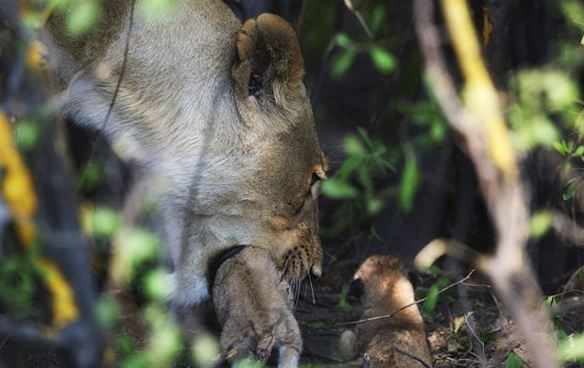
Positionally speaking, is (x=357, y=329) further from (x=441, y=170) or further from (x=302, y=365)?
(x=441, y=170)

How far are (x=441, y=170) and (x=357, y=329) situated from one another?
3.95 ft

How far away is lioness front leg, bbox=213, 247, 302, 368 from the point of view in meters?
3.25

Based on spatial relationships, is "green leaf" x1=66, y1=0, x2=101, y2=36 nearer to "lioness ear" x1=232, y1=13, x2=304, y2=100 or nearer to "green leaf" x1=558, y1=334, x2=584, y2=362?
"lioness ear" x1=232, y1=13, x2=304, y2=100

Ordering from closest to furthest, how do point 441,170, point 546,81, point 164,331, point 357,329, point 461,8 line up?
1. point 461,8
2. point 164,331
3. point 546,81
4. point 357,329
5. point 441,170

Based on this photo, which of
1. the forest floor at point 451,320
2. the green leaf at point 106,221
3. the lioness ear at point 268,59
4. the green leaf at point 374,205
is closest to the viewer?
the green leaf at point 106,221

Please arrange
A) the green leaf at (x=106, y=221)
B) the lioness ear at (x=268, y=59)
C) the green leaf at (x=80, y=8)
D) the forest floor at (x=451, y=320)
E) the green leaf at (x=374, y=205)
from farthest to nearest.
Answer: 1. the green leaf at (x=374, y=205)
2. the forest floor at (x=451, y=320)
3. the lioness ear at (x=268, y=59)
4. the green leaf at (x=80, y=8)
5. the green leaf at (x=106, y=221)

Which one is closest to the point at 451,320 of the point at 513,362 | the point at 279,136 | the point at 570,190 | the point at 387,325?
the point at 387,325

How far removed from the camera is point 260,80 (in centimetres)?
337

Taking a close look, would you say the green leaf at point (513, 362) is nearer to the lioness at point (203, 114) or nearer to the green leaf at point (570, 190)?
the lioness at point (203, 114)

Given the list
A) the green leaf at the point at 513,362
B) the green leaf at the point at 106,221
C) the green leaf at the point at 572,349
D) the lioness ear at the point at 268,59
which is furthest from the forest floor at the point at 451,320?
the green leaf at the point at 106,221

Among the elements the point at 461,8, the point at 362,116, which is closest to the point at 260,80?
the point at 461,8

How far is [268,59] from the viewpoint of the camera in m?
3.30

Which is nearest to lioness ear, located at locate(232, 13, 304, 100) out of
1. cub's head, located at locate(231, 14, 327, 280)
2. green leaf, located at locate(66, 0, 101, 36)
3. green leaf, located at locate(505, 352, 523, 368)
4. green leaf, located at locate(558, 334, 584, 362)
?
cub's head, located at locate(231, 14, 327, 280)

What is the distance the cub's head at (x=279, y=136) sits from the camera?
10.7ft
